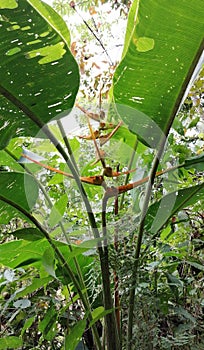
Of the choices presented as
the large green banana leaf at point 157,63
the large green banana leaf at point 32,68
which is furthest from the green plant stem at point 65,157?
the large green banana leaf at point 157,63

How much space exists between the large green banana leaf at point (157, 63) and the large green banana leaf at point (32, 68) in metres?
0.09

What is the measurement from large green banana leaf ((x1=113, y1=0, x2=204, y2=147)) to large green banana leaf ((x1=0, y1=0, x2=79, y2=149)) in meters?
0.09

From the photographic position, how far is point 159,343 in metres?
0.83

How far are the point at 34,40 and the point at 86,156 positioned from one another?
13.9 inches

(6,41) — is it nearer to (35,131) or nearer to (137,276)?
(35,131)

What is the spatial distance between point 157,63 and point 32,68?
0.19 m

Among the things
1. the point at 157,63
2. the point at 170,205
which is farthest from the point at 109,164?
the point at 157,63

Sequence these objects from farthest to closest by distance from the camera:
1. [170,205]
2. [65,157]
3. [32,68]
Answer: [170,205]
[65,157]
[32,68]

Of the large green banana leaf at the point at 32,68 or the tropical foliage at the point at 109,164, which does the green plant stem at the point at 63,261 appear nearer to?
the tropical foliage at the point at 109,164

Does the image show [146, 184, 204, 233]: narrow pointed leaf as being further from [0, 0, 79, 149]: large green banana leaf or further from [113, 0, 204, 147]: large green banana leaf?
[0, 0, 79, 149]: large green banana leaf

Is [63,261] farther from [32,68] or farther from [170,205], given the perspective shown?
[32,68]

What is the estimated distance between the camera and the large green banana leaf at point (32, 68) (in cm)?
53

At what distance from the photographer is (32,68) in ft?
1.98

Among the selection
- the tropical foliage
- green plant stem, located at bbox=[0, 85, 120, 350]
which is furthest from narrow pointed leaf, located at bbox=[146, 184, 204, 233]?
green plant stem, located at bbox=[0, 85, 120, 350]
